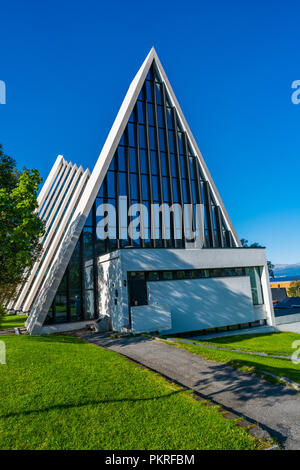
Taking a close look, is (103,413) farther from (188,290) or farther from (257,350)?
(188,290)

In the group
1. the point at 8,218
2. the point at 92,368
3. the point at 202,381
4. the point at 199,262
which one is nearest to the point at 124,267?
the point at 199,262

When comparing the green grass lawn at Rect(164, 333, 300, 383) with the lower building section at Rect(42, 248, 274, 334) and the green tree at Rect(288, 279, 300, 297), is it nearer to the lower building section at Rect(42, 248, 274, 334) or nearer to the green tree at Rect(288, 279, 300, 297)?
the lower building section at Rect(42, 248, 274, 334)

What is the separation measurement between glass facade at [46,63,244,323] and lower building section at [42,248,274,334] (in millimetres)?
211

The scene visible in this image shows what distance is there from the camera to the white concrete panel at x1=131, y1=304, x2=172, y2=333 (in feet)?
52.8

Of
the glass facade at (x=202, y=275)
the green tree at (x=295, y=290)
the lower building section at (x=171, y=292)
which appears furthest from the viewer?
the green tree at (x=295, y=290)

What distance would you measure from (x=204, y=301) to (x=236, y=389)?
1285 centimetres

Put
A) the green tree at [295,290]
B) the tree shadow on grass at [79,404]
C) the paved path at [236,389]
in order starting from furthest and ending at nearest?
the green tree at [295,290] → the tree shadow on grass at [79,404] → the paved path at [236,389]

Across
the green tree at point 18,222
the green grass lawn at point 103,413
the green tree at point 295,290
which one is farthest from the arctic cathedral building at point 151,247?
the green tree at point 295,290

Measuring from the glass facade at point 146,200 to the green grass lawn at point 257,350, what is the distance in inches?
365

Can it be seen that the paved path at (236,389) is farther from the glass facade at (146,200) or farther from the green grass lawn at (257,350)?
the glass facade at (146,200)

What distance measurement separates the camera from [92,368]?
8492mm

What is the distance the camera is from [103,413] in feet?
18.3

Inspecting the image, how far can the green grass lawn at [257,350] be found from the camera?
8.38 meters

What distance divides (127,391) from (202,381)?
229cm
